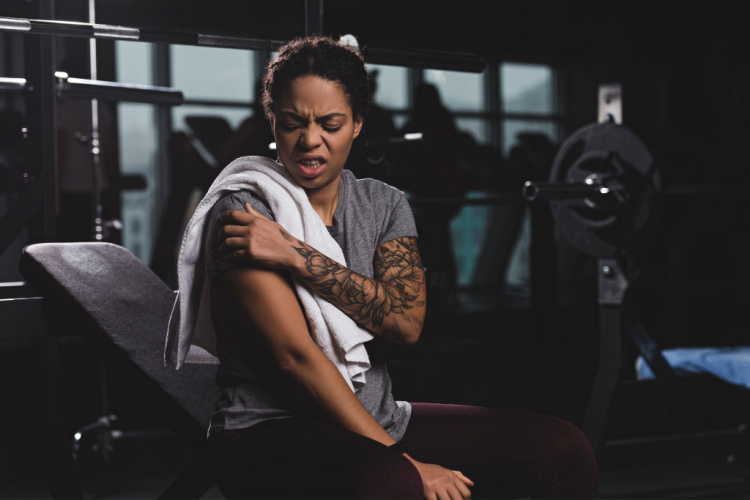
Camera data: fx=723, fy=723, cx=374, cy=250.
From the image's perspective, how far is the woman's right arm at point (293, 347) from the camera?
3.62 feet

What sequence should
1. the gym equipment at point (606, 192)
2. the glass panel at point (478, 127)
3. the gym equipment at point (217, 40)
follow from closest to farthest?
the gym equipment at point (217, 40)
the gym equipment at point (606, 192)
the glass panel at point (478, 127)

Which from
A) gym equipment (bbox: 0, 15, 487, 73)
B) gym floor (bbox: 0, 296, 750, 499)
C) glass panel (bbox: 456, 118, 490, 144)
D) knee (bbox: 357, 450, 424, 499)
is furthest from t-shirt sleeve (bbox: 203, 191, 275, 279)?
glass panel (bbox: 456, 118, 490, 144)

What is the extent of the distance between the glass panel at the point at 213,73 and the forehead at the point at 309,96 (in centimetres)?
613

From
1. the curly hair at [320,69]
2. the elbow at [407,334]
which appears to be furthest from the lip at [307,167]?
the elbow at [407,334]

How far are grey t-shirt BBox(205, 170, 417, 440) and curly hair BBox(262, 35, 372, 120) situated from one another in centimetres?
19

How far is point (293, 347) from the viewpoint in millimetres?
1103

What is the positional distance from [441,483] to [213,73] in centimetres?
674

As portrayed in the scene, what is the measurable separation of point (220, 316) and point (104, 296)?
1.07 feet

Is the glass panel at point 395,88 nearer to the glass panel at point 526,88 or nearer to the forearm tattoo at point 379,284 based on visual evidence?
the glass panel at point 526,88

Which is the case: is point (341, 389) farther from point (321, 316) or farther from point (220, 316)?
point (220, 316)

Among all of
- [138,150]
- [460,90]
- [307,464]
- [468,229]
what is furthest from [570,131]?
[307,464]

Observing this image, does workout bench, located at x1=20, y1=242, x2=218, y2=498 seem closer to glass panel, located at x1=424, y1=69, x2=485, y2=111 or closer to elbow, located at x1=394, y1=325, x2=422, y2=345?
elbow, located at x1=394, y1=325, x2=422, y2=345

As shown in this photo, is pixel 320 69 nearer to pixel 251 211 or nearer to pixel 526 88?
pixel 251 211

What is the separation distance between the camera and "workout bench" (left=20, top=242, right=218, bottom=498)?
1.33 metres
